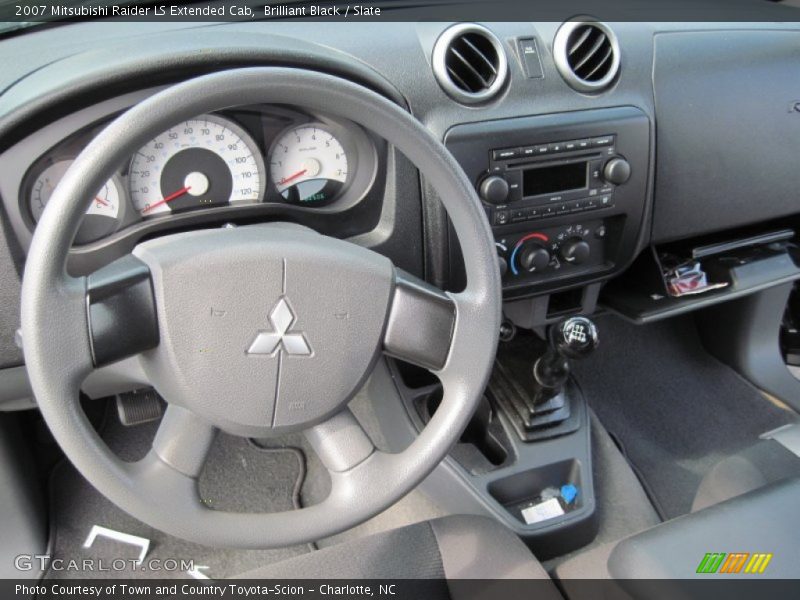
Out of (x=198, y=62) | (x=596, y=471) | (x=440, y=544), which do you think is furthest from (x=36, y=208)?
(x=596, y=471)

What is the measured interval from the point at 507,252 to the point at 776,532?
0.59 m

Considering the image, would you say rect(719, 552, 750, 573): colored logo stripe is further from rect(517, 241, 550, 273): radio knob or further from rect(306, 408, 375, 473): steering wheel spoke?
rect(517, 241, 550, 273): radio knob

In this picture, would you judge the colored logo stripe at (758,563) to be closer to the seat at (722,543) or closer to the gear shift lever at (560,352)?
the seat at (722,543)

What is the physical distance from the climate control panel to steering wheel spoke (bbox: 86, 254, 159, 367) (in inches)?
25.7

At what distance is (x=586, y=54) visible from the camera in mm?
1247

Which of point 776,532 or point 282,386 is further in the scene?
point 776,532

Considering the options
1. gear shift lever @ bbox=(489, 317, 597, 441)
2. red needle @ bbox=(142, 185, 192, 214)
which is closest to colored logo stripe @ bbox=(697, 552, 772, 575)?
gear shift lever @ bbox=(489, 317, 597, 441)

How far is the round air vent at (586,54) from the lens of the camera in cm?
121

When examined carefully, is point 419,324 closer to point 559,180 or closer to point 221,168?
point 221,168

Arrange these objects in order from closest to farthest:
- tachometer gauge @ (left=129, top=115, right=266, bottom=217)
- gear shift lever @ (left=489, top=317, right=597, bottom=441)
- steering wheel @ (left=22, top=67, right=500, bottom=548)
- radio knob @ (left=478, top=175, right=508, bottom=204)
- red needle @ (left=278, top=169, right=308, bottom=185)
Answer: steering wheel @ (left=22, top=67, right=500, bottom=548)
tachometer gauge @ (left=129, top=115, right=266, bottom=217)
red needle @ (left=278, top=169, right=308, bottom=185)
radio knob @ (left=478, top=175, right=508, bottom=204)
gear shift lever @ (left=489, top=317, right=597, bottom=441)

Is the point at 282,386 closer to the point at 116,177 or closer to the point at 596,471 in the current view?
the point at 116,177

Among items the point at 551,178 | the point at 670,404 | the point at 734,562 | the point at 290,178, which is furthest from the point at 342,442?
the point at 670,404

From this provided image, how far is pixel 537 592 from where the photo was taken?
0.97m

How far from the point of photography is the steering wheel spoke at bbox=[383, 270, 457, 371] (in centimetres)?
85
